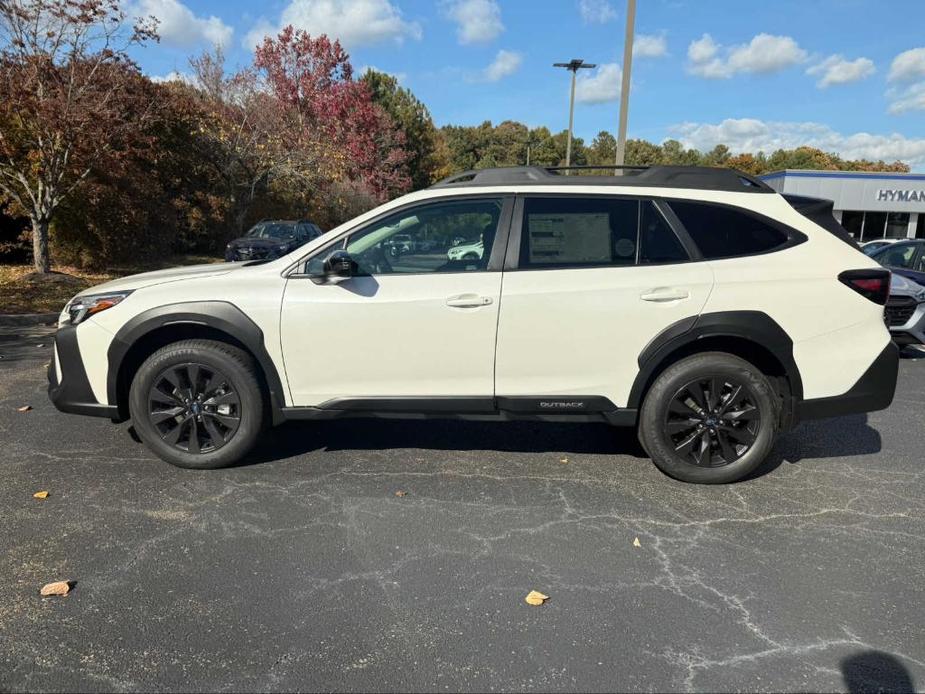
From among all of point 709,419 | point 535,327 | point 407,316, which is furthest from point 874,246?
point 407,316

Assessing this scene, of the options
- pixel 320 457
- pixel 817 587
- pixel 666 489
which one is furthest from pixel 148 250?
pixel 817 587

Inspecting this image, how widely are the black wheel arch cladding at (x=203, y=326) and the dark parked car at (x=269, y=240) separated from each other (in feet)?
39.9

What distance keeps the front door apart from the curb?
7424 millimetres

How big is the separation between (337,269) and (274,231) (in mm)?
16078

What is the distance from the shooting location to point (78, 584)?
2912 millimetres

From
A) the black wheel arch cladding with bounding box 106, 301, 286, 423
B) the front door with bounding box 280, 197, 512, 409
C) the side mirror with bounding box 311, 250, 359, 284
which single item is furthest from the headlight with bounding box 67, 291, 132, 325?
the side mirror with bounding box 311, 250, 359, 284

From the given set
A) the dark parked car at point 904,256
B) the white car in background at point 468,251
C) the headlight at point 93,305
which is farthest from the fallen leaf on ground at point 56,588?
the dark parked car at point 904,256

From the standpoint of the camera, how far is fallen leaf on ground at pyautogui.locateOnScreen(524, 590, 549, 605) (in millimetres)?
2820

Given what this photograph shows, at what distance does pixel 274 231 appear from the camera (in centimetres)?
1891

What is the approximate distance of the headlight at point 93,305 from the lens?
404 centimetres

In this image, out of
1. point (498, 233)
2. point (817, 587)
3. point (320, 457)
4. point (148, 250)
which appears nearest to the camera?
point (817, 587)

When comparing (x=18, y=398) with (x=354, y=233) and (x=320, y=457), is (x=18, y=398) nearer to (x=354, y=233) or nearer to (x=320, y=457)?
(x=320, y=457)

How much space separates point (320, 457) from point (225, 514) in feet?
3.08

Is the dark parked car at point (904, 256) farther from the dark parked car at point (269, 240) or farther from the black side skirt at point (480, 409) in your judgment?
the dark parked car at point (269, 240)
